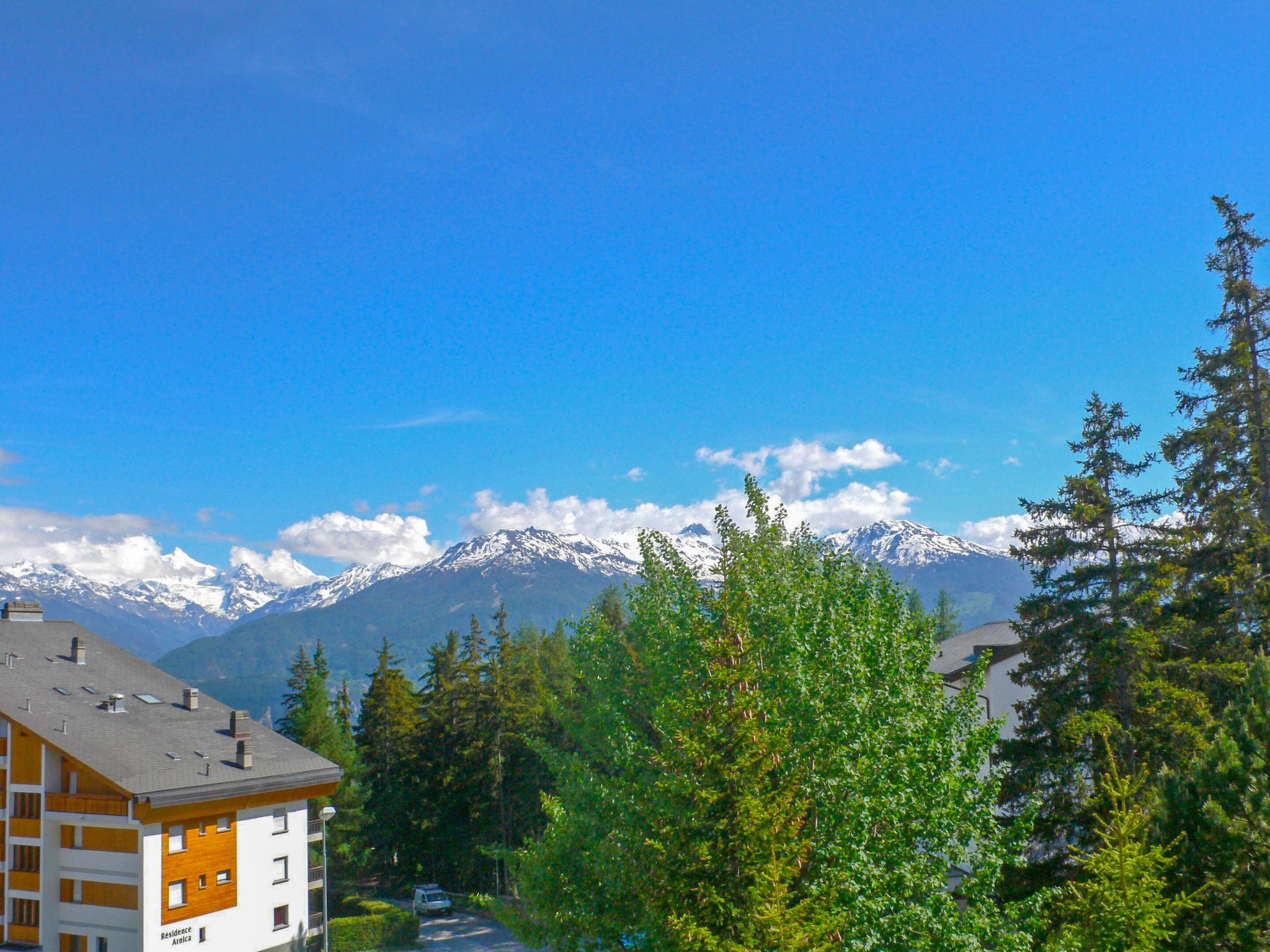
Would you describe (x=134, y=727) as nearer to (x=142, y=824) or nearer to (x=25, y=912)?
(x=142, y=824)

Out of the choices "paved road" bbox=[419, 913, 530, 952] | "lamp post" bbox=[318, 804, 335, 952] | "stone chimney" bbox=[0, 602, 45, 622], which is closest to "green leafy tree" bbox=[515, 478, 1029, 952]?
"lamp post" bbox=[318, 804, 335, 952]

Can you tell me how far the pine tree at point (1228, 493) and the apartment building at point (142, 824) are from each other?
3282 centimetres

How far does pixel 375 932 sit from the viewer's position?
44156 mm

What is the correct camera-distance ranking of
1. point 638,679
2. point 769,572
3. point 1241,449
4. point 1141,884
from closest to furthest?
1. point 1141,884
2. point 769,572
3. point 638,679
4. point 1241,449

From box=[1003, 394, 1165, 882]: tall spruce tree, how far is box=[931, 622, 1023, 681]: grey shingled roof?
9.57 meters

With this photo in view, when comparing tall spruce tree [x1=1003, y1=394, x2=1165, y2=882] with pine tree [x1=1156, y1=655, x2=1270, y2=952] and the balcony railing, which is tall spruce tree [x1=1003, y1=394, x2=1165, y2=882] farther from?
the balcony railing

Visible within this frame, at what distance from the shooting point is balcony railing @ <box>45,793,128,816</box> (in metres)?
33.2

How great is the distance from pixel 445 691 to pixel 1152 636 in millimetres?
44397

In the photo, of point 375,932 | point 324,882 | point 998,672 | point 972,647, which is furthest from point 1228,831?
point 375,932

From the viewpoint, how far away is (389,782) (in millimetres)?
59719

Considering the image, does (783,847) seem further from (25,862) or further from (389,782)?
(389,782)

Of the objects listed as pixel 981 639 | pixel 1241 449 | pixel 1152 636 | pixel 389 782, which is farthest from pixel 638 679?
pixel 389 782

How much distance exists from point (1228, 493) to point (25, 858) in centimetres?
4301

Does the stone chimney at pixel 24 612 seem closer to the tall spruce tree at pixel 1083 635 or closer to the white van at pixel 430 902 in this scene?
the white van at pixel 430 902
